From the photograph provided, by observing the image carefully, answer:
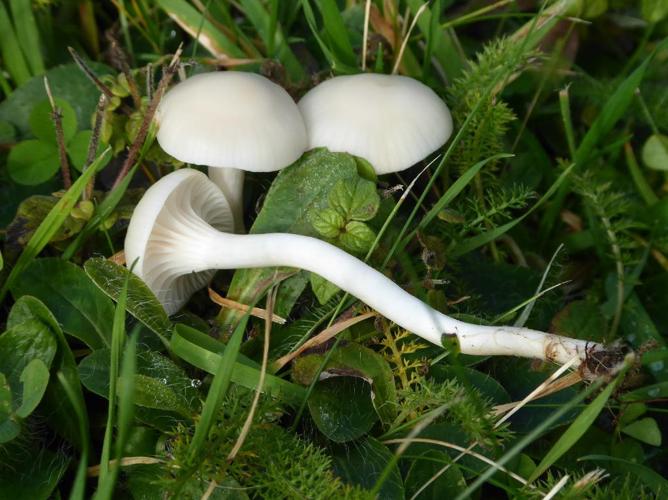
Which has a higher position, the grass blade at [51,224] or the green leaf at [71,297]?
the grass blade at [51,224]

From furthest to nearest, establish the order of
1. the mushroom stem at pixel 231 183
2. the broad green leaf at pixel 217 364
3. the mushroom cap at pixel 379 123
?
the mushroom stem at pixel 231 183 < the mushroom cap at pixel 379 123 < the broad green leaf at pixel 217 364

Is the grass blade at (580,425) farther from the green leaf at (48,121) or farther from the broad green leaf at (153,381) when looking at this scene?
the green leaf at (48,121)

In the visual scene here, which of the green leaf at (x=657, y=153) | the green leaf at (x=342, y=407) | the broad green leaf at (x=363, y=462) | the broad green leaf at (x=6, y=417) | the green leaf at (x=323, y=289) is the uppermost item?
the green leaf at (x=657, y=153)

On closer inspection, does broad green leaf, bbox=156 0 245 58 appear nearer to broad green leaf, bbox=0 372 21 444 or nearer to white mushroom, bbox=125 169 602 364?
white mushroom, bbox=125 169 602 364

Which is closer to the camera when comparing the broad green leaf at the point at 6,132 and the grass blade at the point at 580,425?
the grass blade at the point at 580,425

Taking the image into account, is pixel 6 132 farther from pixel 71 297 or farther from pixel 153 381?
pixel 153 381

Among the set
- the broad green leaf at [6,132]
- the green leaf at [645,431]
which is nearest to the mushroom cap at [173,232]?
the broad green leaf at [6,132]

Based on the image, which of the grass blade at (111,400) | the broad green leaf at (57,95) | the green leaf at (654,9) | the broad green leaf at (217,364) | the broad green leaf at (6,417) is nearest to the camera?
the grass blade at (111,400)

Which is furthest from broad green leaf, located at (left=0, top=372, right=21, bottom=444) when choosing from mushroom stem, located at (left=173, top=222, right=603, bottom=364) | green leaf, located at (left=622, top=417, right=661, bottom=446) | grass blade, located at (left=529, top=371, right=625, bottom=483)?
green leaf, located at (left=622, top=417, right=661, bottom=446)

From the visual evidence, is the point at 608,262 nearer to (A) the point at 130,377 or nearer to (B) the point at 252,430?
(B) the point at 252,430
